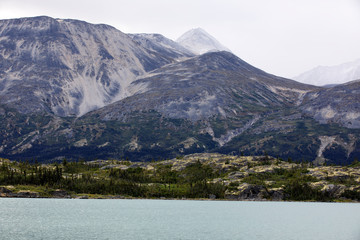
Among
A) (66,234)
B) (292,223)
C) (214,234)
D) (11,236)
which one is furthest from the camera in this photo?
(292,223)

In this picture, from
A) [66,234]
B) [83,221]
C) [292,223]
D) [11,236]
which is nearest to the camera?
[11,236]

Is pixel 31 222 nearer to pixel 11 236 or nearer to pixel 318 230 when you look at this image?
pixel 11 236

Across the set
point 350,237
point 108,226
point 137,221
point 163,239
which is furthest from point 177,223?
→ point 350,237

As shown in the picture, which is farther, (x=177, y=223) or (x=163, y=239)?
(x=177, y=223)

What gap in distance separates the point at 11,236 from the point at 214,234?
62788 mm

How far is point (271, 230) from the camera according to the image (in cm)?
15975

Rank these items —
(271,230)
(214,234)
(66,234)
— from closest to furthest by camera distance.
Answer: (66,234) < (214,234) < (271,230)

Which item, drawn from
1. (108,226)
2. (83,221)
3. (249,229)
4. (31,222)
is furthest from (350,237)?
(31,222)

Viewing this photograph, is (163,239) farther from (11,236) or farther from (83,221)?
(83,221)

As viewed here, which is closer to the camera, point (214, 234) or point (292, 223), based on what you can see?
point (214, 234)

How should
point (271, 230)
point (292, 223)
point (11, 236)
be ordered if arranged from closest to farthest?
point (11, 236) < point (271, 230) < point (292, 223)

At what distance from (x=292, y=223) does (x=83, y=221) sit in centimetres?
8661

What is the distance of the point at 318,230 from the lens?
161125 millimetres

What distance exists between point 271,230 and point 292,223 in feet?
100
